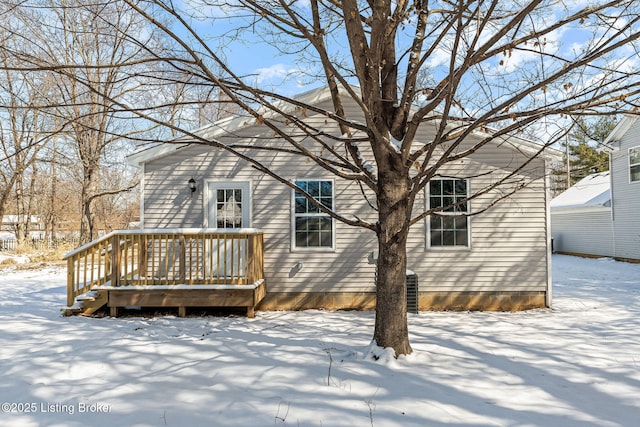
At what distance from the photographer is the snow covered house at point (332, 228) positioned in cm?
668

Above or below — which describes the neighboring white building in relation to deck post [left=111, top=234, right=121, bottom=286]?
above

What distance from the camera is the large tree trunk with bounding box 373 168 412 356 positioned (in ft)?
12.5

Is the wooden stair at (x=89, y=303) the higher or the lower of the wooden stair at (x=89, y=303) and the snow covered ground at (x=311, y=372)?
the higher

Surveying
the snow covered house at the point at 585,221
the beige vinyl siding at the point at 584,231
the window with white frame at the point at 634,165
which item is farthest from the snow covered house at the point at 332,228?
the beige vinyl siding at the point at 584,231

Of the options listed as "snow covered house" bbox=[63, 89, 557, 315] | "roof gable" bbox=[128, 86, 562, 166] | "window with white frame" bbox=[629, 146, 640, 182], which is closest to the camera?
"roof gable" bbox=[128, 86, 562, 166]

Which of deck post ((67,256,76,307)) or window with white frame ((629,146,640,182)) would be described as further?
window with white frame ((629,146,640,182))

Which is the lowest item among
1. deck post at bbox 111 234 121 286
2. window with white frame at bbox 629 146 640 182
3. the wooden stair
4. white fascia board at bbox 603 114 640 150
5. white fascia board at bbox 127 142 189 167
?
the wooden stair

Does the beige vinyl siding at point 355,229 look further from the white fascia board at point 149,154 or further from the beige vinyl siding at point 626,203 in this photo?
the beige vinyl siding at point 626,203

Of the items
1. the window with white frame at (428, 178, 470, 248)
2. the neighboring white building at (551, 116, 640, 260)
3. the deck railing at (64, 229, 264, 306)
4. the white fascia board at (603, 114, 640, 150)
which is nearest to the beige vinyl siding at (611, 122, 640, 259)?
the neighboring white building at (551, 116, 640, 260)

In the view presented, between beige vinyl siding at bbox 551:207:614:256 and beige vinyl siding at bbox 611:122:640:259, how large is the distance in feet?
1.87

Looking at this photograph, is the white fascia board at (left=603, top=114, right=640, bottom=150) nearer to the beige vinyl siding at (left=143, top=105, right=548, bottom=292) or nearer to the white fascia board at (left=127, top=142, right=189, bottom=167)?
the beige vinyl siding at (left=143, top=105, right=548, bottom=292)

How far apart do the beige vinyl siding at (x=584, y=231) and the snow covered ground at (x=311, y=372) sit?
11150 millimetres

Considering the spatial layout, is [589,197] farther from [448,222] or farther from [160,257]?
[160,257]

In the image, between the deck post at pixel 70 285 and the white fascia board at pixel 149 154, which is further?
the white fascia board at pixel 149 154
